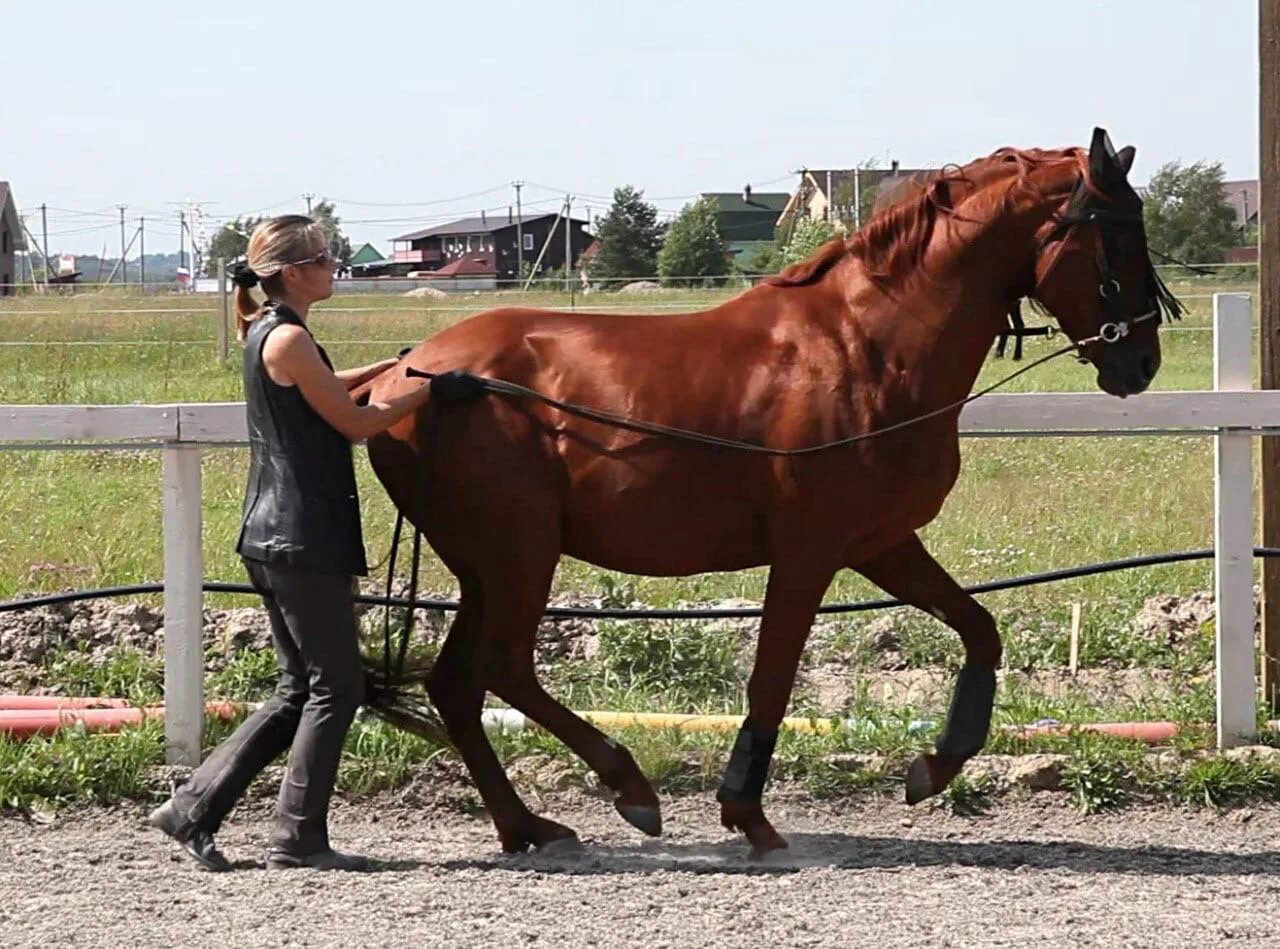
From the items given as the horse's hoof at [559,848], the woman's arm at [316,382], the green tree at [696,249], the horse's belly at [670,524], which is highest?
the green tree at [696,249]

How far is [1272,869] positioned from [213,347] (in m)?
20.4

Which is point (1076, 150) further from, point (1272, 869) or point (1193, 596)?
point (1193, 596)

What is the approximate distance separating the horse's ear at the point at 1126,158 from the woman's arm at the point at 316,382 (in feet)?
7.41

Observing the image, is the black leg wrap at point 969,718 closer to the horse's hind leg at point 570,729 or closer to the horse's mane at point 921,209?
the horse's hind leg at point 570,729

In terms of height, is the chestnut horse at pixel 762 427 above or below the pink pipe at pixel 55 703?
above

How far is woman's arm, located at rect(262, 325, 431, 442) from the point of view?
5.27 meters

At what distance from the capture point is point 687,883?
17.4 feet

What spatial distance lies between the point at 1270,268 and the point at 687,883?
11.0ft

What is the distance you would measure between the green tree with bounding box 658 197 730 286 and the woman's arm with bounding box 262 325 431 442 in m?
28.4

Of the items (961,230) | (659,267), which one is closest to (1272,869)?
(961,230)

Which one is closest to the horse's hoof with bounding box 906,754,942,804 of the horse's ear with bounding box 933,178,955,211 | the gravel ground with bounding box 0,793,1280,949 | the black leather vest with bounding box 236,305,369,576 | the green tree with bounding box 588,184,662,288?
the gravel ground with bounding box 0,793,1280,949

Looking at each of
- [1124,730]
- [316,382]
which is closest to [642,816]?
[316,382]

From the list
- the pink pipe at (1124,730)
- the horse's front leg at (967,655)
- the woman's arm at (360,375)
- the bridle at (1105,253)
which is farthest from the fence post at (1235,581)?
the woman's arm at (360,375)

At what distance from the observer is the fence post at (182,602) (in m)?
6.42
